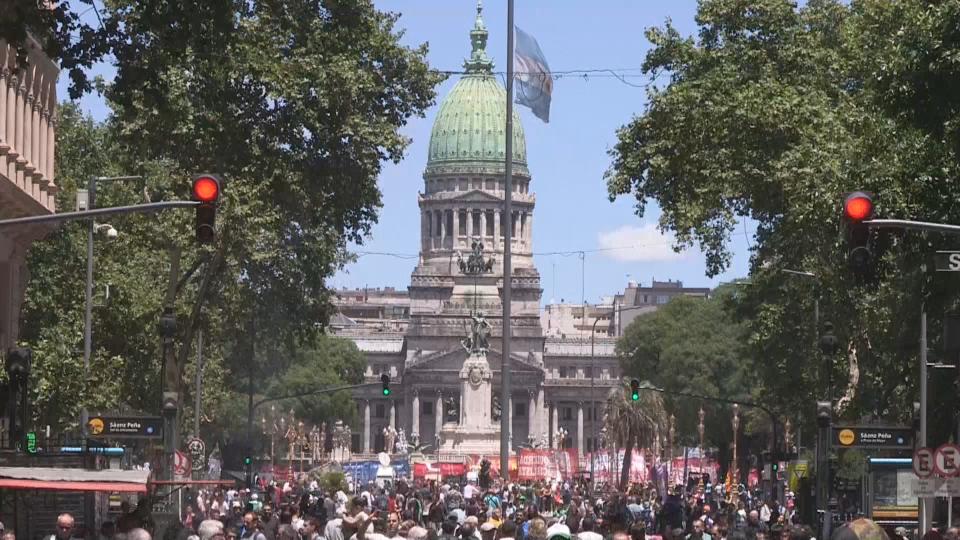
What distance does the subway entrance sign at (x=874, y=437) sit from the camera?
43438 millimetres

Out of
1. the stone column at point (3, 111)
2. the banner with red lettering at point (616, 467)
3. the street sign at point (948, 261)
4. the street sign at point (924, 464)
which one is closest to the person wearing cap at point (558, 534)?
the street sign at point (924, 464)

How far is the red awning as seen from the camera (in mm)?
29438

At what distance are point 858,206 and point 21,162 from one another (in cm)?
2033

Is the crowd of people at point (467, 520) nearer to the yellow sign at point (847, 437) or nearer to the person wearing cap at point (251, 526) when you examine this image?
the person wearing cap at point (251, 526)

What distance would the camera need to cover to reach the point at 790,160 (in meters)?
55.8

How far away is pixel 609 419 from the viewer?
136625 millimetres

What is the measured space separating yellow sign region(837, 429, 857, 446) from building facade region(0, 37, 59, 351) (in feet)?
47.5

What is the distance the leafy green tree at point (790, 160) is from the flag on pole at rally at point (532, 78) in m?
2.36

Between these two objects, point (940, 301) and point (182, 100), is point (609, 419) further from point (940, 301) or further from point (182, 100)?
point (940, 301)

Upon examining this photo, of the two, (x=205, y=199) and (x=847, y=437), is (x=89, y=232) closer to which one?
(x=847, y=437)

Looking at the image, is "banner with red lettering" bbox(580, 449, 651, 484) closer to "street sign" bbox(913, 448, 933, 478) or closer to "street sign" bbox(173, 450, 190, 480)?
"street sign" bbox(173, 450, 190, 480)

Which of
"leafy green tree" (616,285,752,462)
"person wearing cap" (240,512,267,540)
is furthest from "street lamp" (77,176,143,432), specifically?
"leafy green tree" (616,285,752,462)

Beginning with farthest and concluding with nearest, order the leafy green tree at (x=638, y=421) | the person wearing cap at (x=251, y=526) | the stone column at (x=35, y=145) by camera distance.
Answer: the leafy green tree at (x=638, y=421), the stone column at (x=35, y=145), the person wearing cap at (x=251, y=526)

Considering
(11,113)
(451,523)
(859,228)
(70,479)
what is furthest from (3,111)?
(859,228)
